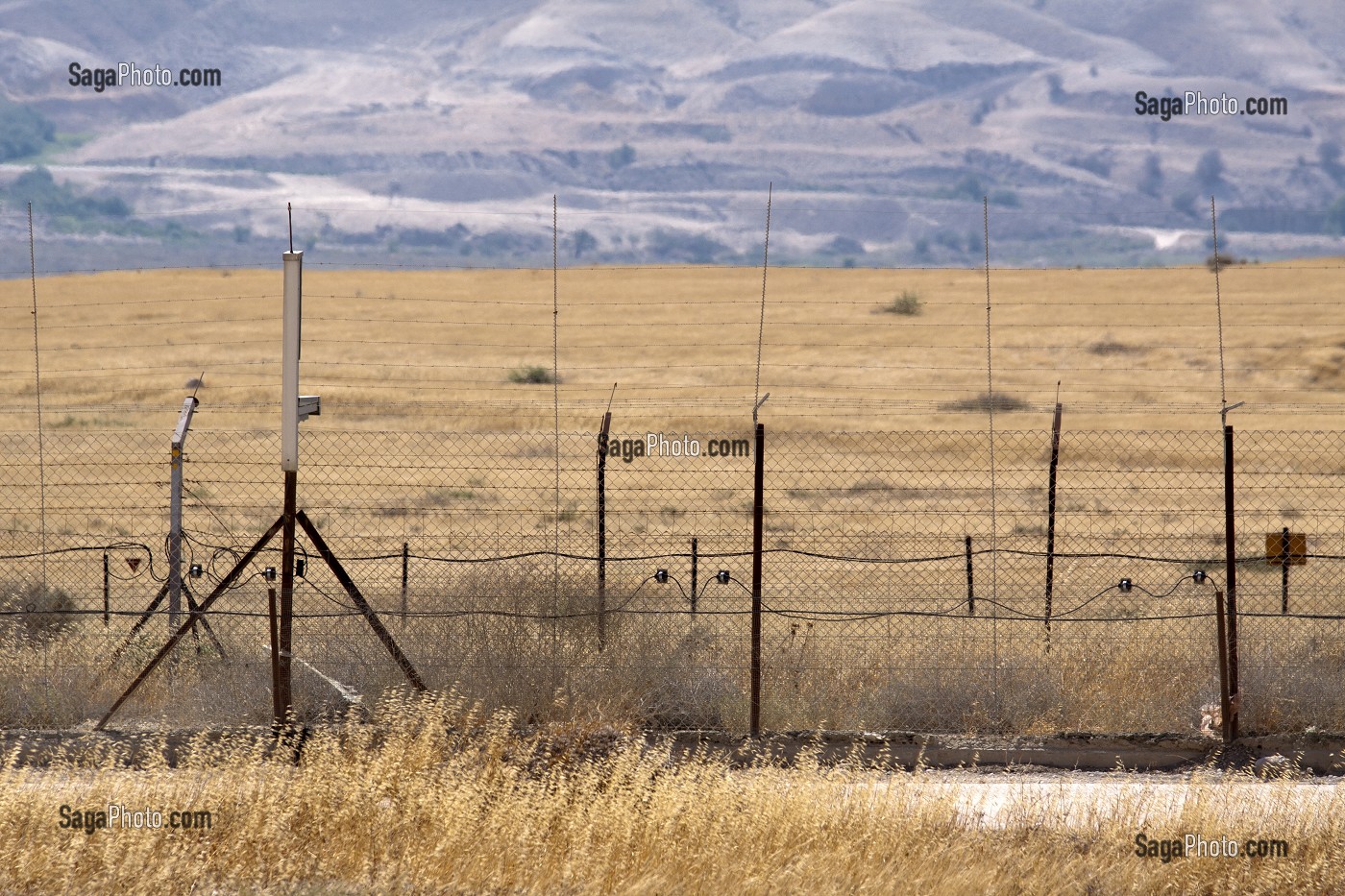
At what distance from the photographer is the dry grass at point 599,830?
262 inches

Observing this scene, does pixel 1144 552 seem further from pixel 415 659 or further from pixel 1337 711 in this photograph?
pixel 415 659

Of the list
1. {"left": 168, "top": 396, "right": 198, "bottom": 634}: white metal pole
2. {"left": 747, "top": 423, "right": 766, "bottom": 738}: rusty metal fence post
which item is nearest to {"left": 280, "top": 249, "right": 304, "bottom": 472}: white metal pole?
{"left": 168, "top": 396, "right": 198, "bottom": 634}: white metal pole

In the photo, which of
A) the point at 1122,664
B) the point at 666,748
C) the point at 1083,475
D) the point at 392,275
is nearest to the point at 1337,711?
the point at 1122,664

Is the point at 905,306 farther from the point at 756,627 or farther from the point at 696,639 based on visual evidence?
the point at 756,627

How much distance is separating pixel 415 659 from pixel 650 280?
7223cm

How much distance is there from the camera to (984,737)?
8.70m
